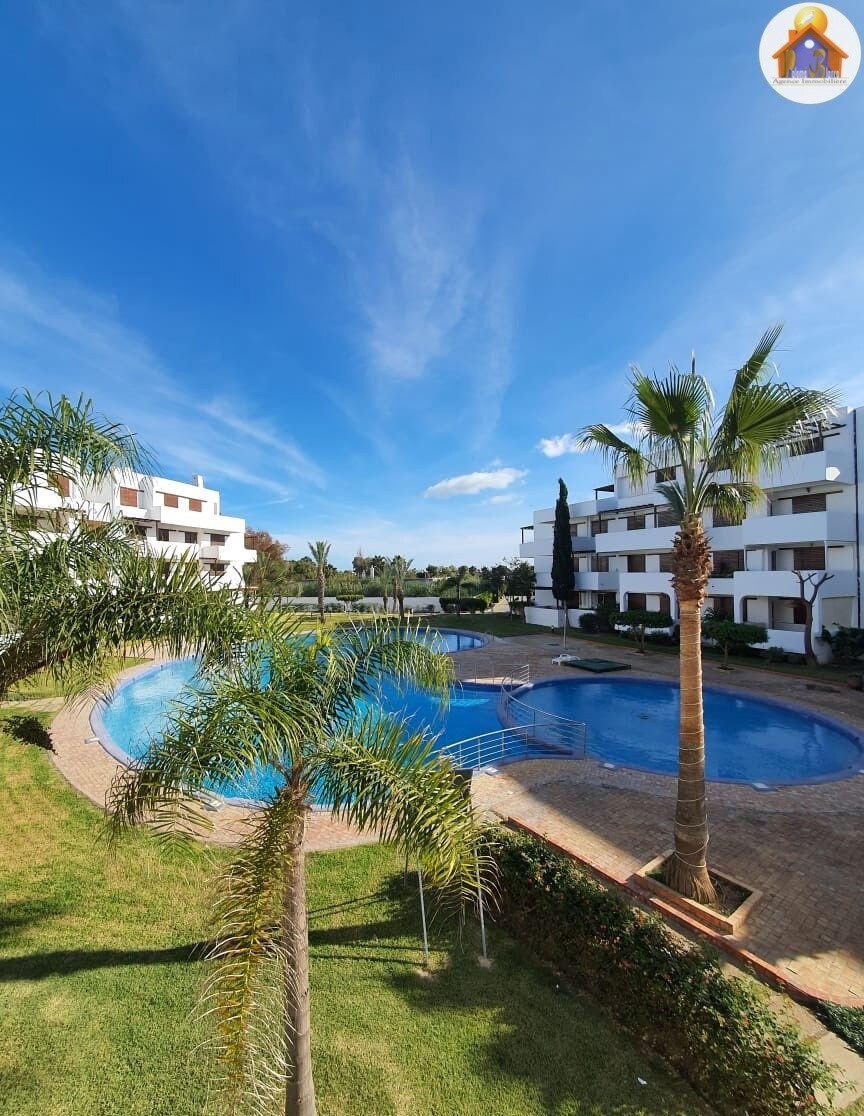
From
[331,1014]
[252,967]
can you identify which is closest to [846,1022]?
[331,1014]

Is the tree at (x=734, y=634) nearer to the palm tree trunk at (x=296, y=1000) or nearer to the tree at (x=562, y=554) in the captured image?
the tree at (x=562, y=554)

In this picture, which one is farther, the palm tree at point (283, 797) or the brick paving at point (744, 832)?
the brick paving at point (744, 832)

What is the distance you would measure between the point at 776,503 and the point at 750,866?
76.6 feet

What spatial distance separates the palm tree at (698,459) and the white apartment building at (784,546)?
11568 mm

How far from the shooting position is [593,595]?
38031 mm

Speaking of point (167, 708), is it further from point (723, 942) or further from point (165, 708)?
point (723, 942)

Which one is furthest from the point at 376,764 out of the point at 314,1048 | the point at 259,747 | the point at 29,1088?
the point at 29,1088

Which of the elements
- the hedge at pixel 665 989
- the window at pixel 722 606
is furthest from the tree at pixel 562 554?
the hedge at pixel 665 989

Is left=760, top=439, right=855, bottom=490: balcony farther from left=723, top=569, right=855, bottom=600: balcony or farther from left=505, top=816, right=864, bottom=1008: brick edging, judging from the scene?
left=505, top=816, right=864, bottom=1008: brick edging

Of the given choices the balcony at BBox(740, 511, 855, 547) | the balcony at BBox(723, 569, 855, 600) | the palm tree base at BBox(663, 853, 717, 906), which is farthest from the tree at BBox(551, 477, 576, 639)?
the palm tree base at BBox(663, 853, 717, 906)

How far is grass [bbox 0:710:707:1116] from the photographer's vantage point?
4582 mm

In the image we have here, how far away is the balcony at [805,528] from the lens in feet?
72.7

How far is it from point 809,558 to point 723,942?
24.3m

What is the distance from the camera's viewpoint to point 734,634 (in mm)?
24297
